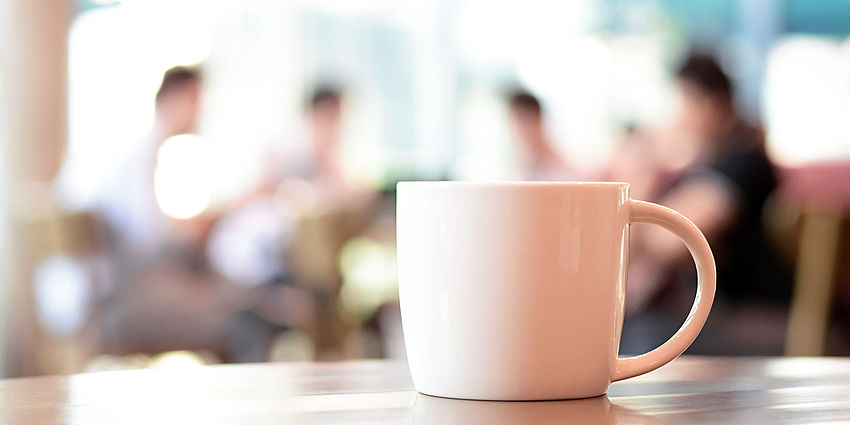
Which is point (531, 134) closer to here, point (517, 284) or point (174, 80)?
point (174, 80)

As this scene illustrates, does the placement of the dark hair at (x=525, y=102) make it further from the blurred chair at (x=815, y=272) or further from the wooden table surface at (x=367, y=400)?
the wooden table surface at (x=367, y=400)

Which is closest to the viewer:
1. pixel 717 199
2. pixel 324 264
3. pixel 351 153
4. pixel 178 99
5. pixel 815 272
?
pixel 815 272

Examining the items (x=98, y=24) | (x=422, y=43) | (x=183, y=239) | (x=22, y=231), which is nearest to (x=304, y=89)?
(x=422, y=43)

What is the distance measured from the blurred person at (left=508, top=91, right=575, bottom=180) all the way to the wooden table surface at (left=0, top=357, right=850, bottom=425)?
11.0 feet

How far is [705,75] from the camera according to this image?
2.32 m

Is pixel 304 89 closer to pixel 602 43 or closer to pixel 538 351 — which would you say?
pixel 602 43

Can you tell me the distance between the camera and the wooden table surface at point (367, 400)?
0.42 m

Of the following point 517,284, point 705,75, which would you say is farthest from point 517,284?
point 705,75

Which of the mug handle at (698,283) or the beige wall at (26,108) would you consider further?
the beige wall at (26,108)

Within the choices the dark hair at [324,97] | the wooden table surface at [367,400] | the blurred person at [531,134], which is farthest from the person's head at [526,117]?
the wooden table surface at [367,400]

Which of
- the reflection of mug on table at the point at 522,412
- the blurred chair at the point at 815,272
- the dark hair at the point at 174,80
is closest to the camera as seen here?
the reflection of mug on table at the point at 522,412

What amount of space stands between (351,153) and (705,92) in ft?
10.7

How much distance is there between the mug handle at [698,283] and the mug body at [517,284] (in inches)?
0.6

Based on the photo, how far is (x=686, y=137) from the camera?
2.40 metres
